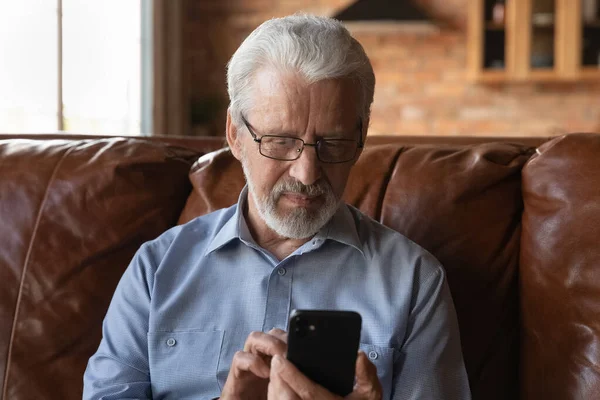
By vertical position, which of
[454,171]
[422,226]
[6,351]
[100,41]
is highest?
[100,41]

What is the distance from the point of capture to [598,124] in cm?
552

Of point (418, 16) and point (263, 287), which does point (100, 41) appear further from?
point (263, 287)

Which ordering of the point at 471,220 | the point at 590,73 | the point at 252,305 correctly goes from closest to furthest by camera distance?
the point at 252,305
the point at 471,220
the point at 590,73

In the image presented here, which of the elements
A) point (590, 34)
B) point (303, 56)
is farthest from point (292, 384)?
point (590, 34)

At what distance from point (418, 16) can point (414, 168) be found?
3.87 m

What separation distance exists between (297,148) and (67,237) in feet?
2.08

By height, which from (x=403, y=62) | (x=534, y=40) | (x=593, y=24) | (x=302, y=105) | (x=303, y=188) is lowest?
(x=303, y=188)

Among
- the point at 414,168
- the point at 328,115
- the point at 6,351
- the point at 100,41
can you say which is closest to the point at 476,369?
the point at 414,168

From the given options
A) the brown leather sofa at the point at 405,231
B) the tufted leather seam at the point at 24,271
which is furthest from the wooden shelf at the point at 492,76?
the tufted leather seam at the point at 24,271

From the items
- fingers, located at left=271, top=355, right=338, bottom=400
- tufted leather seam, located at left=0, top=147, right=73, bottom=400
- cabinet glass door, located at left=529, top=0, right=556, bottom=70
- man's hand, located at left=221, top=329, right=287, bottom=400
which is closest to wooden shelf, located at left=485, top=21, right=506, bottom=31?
cabinet glass door, located at left=529, top=0, right=556, bottom=70

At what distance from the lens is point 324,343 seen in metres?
1.08

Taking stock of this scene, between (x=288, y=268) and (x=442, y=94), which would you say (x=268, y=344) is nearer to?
(x=288, y=268)

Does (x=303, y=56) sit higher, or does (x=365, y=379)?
(x=303, y=56)

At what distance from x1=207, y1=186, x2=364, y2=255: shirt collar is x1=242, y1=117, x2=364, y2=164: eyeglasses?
0.43ft
